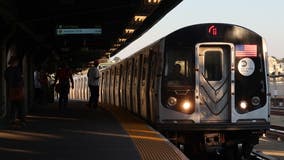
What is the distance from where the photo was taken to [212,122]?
13328 millimetres

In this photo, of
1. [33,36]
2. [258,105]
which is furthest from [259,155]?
[33,36]

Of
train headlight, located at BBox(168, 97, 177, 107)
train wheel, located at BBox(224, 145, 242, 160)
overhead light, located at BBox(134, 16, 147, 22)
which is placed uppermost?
overhead light, located at BBox(134, 16, 147, 22)

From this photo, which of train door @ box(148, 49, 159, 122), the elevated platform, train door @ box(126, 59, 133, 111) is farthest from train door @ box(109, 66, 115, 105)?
train door @ box(148, 49, 159, 122)

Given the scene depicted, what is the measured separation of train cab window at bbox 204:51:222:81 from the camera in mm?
13359

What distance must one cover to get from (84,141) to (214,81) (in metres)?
3.50

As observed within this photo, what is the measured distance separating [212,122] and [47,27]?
9.86 metres

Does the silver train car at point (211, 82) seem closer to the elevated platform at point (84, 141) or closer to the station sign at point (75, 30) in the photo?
the elevated platform at point (84, 141)

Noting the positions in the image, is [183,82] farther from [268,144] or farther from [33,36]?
[268,144]

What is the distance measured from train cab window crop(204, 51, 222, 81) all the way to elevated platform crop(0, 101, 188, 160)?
1.77 meters

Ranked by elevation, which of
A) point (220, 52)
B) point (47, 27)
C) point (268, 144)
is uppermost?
point (47, 27)

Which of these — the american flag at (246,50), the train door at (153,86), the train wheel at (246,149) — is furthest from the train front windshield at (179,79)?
the train wheel at (246,149)

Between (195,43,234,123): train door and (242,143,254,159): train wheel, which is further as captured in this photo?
(242,143,254,159): train wheel

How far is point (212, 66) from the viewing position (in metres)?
13.4

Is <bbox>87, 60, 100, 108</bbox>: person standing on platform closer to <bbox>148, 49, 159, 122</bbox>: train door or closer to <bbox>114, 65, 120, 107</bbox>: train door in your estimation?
<bbox>114, 65, 120, 107</bbox>: train door
